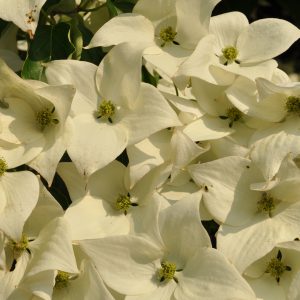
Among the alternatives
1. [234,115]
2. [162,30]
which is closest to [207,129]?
[234,115]

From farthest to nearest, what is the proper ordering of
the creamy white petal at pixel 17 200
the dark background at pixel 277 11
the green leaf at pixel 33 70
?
1. the dark background at pixel 277 11
2. the green leaf at pixel 33 70
3. the creamy white petal at pixel 17 200

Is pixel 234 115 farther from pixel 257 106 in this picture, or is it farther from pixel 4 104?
pixel 4 104

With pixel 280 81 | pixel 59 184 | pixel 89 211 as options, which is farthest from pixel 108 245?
pixel 280 81

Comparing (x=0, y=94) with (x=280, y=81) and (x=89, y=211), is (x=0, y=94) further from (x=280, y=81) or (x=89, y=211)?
(x=280, y=81)

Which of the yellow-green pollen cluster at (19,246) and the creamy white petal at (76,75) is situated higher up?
the creamy white petal at (76,75)

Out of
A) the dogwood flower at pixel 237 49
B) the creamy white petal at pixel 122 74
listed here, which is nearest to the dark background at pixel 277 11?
the dogwood flower at pixel 237 49

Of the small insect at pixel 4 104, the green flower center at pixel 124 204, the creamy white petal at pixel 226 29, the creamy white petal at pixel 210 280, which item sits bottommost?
the creamy white petal at pixel 210 280

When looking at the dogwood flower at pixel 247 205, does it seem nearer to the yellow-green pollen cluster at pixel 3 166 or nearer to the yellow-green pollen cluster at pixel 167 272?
the yellow-green pollen cluster at pixel 167 272
